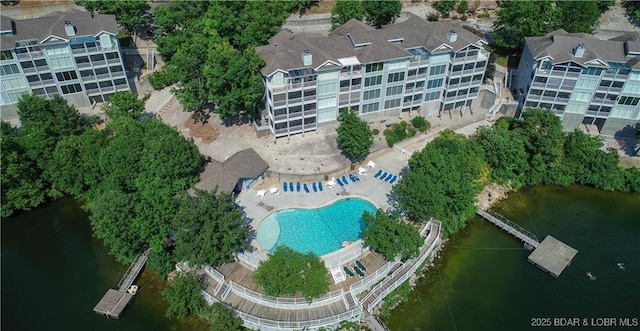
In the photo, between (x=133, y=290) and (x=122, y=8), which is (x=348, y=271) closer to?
(x=133, y=290)

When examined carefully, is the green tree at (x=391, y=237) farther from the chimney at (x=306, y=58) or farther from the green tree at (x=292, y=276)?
the chimney at (x=306, y=58)

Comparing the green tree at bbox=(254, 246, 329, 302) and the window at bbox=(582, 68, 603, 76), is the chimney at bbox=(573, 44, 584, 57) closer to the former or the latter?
the window at bbox=(582, 68, 603, 76)

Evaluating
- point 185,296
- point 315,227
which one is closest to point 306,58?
point 315,227

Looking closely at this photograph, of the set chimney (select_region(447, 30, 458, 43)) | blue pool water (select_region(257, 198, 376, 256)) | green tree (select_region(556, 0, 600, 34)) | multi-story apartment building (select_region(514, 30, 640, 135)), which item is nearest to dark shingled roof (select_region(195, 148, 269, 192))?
blue pool water (select_region(257, 198, 376, 256))

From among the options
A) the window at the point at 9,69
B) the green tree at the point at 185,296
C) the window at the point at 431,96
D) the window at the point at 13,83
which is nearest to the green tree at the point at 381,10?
the window at the point at 431,96

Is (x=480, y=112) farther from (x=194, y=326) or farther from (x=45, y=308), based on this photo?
(x=45, y=308)

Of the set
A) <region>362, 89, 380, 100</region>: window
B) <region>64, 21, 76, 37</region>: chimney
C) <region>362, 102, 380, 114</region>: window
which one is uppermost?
<region>64, 21, 76, 37</region>: chimney

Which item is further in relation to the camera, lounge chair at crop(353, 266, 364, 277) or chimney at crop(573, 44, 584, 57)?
chimney at crop(573, 44, 584, 57)

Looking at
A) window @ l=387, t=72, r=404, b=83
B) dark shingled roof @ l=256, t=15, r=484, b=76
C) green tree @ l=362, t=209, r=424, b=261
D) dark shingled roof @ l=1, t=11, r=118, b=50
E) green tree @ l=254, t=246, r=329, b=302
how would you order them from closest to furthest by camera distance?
green tree @ l=254, t=246, r=329, b=302, green tree @ l=362, t=209, r=424, b=261, dark shingled roof @ l=256, t=15, r=484, b=76, dark shingled roof @ l=1, t=11, r=118, b=50, window @ l=387, t=72, r=404, b=83
